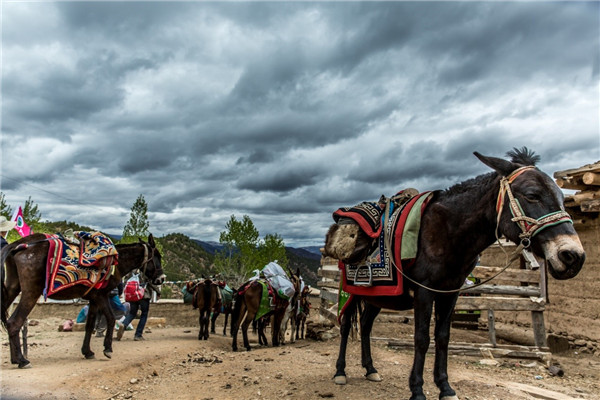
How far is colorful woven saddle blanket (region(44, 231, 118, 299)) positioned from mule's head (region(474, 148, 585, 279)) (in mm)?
6798

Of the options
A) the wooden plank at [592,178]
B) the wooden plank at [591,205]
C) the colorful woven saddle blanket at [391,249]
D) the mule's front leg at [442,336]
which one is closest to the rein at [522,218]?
the mule's front leg at [442,336]

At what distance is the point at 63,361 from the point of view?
6.96 meters

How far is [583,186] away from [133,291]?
11.5m

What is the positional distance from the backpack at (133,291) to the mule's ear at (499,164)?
383 inches

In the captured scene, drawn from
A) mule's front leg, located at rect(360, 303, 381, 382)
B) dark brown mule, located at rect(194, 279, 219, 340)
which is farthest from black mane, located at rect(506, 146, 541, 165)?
dark brown mule, located at rect(194, 279, 219, 340)

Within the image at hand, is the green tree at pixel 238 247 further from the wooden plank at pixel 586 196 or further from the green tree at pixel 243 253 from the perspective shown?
the wooden plank at pixel 586 196

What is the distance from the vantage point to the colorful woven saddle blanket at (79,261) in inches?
269

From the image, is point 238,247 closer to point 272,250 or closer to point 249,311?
point 272,250

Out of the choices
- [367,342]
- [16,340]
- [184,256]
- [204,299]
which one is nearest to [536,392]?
[367,342]

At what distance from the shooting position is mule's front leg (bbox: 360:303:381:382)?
16.8 feet

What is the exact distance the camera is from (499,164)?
3.66 meters

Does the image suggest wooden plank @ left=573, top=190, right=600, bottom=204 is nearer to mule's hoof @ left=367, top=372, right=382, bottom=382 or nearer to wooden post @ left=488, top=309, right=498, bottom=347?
wooden post @ left=488, top=309, right=498, bottom=347

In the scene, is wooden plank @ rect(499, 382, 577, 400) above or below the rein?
below

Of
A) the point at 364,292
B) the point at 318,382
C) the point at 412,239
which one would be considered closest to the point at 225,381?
the point at 318,382
